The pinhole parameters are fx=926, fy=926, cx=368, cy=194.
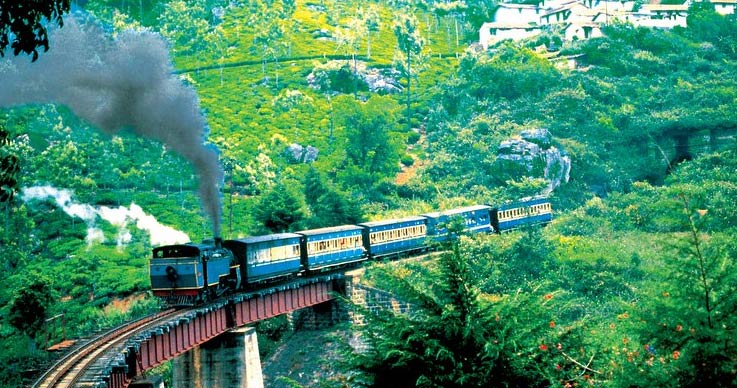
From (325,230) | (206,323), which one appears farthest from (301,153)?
(206,323)

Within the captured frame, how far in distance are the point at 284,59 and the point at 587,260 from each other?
57.0m

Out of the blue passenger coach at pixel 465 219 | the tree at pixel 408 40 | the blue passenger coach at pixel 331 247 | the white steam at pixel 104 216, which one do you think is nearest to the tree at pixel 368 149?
the white steam at pixel 104 216

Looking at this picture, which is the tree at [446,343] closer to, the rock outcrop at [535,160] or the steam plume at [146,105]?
the steam plume at [146,105]

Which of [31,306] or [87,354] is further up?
[87,354]

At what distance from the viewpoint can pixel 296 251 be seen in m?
41.8

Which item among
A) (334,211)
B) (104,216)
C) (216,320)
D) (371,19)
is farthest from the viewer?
(371,19)

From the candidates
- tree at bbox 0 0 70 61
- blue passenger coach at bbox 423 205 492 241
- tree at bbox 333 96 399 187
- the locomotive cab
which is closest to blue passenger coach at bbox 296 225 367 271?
blue passenger coach at bbox 423 205 492 241

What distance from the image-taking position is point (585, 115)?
8088 centimetres

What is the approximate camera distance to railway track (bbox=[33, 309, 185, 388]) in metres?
22.4

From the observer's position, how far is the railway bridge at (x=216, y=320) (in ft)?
77.6

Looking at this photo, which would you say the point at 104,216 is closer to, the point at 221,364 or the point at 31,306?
the point at 31,306

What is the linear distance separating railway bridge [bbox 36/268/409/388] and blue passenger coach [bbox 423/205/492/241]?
752 cm

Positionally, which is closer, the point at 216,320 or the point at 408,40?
the point at 216,320

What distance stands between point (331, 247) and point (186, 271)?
46.2 feet
